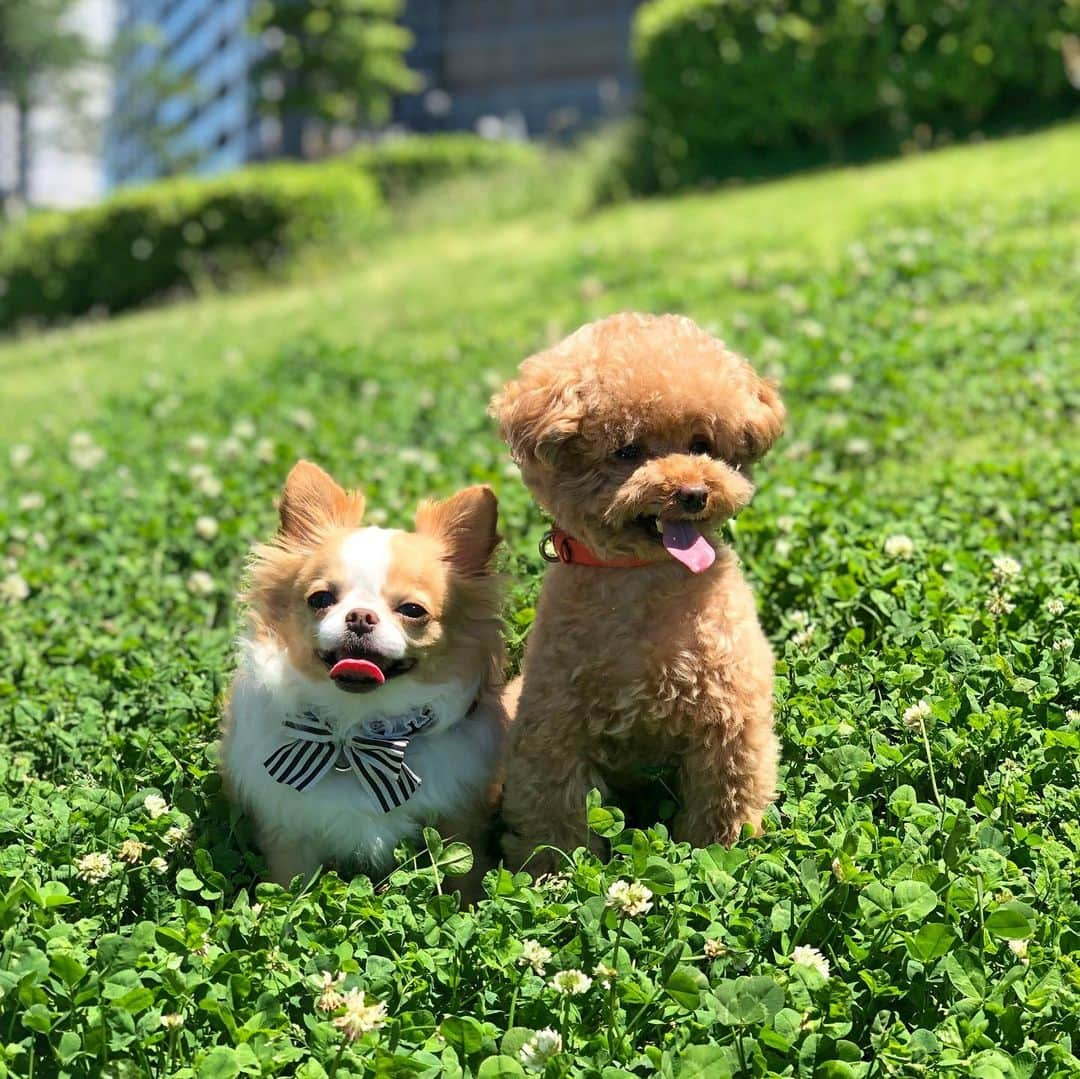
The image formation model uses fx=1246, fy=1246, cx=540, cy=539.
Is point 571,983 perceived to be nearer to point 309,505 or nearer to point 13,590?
point 309,505

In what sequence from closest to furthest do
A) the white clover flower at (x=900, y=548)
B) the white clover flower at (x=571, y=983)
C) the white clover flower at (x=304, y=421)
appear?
the white clover flower at (x=571, y=983) < the white clover flower at (x=900, y=548) < the white clover flower at (x=304, y=421)

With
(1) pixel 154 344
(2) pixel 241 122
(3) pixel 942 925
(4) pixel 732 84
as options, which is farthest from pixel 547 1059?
(2) pixel 241 122

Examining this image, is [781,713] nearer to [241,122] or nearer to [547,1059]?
[547,1059]

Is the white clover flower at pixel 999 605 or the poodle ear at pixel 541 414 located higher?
the poodle ear at pixel 541 414

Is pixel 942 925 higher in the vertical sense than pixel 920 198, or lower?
lower

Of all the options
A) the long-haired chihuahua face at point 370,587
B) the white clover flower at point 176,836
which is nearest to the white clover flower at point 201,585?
the long-haired chihuahua face at point 370,587

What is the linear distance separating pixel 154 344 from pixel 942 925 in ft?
39.7

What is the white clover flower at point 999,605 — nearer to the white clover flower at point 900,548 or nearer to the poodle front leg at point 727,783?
the white clover flower at point 900,548

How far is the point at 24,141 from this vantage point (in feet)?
184

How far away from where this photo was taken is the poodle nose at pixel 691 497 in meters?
2.79

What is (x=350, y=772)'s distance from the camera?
10.1 ft

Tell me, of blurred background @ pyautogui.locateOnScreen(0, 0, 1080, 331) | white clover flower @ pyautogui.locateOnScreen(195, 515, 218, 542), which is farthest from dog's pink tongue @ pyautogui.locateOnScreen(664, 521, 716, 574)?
blurred background @ pyautogui.locateOnScreen(0, 0, 1080, 331)

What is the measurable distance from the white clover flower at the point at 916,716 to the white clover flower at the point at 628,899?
3.04 ft

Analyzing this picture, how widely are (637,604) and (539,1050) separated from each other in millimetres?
1083
